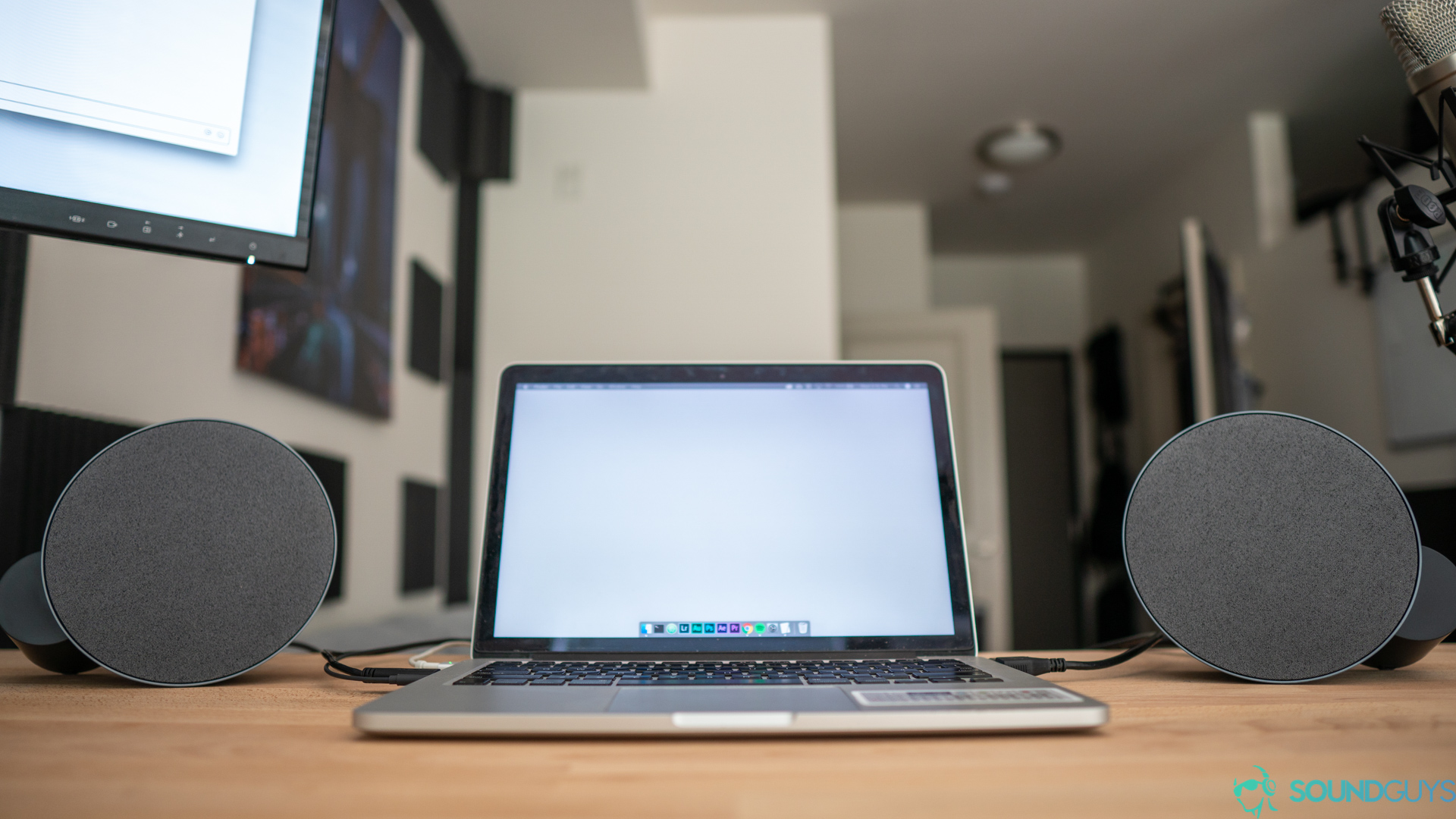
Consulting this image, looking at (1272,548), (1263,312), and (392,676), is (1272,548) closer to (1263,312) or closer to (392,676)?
(392,676)

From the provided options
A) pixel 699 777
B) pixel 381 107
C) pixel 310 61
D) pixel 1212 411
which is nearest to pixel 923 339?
pixel 1212 411

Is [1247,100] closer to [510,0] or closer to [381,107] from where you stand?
[510,0]

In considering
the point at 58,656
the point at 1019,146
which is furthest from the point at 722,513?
the point at 1019,146

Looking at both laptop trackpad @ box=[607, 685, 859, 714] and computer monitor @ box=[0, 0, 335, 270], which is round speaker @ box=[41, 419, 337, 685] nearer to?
computer monitor @ box=[0, 0, 335, 270]

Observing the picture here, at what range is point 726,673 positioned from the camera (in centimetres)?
54

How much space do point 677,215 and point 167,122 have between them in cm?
166

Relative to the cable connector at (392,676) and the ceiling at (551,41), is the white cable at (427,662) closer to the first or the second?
the cable connector at (392,676)

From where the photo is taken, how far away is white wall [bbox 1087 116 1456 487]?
8.02ft

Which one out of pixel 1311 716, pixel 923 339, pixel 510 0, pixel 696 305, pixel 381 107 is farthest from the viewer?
pixel 923 339

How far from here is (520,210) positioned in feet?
7.36

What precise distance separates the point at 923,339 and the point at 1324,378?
145 centimetres

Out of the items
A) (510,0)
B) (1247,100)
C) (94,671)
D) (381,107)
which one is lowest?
(94,671)

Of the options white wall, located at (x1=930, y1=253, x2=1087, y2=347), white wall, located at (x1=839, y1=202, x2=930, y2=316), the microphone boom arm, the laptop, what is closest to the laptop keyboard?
the laptop

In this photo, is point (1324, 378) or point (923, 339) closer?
point (1324, 378)
